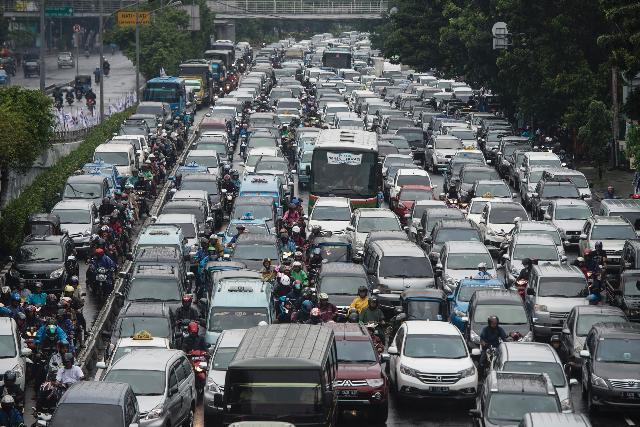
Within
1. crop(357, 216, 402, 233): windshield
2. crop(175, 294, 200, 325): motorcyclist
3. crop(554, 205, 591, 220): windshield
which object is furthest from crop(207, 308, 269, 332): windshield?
crop(554, 205, 591, 220): windshield

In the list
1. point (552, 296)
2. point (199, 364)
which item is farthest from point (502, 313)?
point (199, 364)

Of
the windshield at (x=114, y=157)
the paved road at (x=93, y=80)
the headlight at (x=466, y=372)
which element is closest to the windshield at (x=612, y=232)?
the headlight at (x=466, y=372)

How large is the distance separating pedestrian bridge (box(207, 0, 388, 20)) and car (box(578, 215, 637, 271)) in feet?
398

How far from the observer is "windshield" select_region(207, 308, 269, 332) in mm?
30969

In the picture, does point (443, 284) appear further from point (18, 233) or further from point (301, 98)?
point (301, 98)

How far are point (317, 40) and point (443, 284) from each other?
137m

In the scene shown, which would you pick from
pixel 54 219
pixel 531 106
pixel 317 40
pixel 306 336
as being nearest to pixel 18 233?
pixel 54 219

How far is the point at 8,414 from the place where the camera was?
24859mm

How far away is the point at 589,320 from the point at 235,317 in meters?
6.57

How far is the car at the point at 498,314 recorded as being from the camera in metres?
32.0

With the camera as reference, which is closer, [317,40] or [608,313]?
[608,313]

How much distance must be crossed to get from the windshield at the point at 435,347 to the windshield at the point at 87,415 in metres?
7.18

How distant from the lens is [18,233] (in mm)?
43125

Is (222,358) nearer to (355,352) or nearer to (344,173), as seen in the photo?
(355,352)
